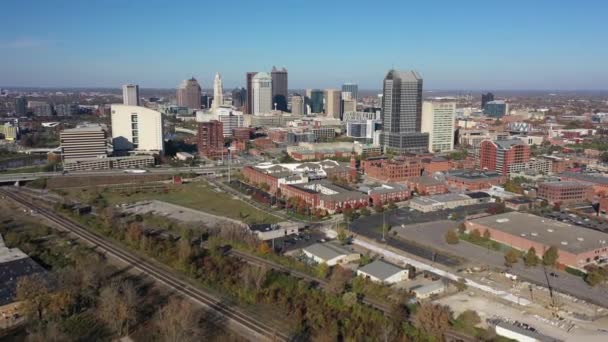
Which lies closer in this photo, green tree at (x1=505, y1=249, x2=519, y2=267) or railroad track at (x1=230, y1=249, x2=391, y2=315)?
railroad track at (x1=230, y1=249, x2=391, y2=315)

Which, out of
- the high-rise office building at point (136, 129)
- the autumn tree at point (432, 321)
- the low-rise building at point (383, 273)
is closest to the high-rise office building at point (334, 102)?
the high-rise office building at point (136, 129)

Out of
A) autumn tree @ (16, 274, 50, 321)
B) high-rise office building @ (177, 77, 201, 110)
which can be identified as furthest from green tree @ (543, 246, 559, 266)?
high-rise office building @ (177, 77, 201, 110)

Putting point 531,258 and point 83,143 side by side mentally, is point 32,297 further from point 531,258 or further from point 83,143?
point 83,143

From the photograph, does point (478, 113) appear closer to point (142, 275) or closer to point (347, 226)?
point (347, 226)

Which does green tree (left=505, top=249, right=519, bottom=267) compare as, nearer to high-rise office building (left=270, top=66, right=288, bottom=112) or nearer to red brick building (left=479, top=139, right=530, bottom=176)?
red brick building (left=479, top=139, right=530, bottom=176)

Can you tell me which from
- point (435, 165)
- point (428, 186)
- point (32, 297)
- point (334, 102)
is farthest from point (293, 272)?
point (334, 102)

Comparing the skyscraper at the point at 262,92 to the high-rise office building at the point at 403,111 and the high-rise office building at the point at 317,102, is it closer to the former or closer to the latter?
the high-rise office building at the point at 317,102
